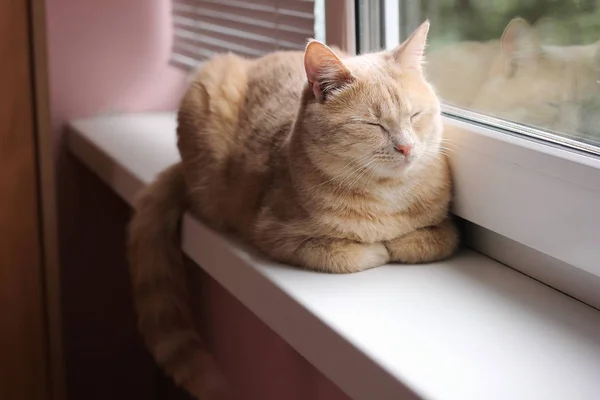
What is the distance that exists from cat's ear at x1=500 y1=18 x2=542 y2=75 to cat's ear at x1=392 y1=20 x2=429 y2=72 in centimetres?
9

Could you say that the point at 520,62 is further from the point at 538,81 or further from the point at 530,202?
the point at 530,202

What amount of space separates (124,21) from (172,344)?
96 centimetres

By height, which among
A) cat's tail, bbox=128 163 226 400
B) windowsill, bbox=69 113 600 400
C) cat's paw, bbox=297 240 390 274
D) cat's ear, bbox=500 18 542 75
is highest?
cat's ear, bbox=500 18 542 75

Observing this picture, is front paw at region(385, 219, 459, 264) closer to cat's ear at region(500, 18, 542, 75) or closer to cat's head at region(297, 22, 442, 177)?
cat's head at region(297, 22, 442, 177)

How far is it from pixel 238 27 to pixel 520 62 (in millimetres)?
833

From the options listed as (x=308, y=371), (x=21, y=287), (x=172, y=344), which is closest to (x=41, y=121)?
(x=21, y=287)

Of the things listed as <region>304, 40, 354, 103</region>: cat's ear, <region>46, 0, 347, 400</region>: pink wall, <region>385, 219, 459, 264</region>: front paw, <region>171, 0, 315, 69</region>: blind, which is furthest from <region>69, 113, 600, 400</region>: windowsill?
<region>46, 0, 347, 400</region>: pink wall

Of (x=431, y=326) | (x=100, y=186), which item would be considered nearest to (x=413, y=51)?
(x=431, y=326)

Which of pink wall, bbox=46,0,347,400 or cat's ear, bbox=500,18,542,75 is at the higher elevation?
cat's ear, bbox=500,18,542,75

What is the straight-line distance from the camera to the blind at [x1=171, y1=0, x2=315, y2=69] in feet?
4.42

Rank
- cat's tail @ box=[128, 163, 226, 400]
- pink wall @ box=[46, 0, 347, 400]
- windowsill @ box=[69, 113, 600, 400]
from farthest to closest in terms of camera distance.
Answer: pink wall @ box=[46, 0, 347, 400] → cat's tail @ box=[128, 163, 226, 400] → windowsill @ box=[69, 113, 600, 400]

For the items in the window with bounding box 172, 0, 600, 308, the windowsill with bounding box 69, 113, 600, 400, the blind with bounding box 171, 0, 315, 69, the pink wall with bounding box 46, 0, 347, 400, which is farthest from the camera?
the pink wall with bounding box 46, 0, 347, 400

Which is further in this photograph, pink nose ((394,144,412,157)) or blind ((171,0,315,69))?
blind ((171,0,315,69))

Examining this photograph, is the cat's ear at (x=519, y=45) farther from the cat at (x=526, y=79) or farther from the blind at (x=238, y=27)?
the blind at (x=238, y=27)
